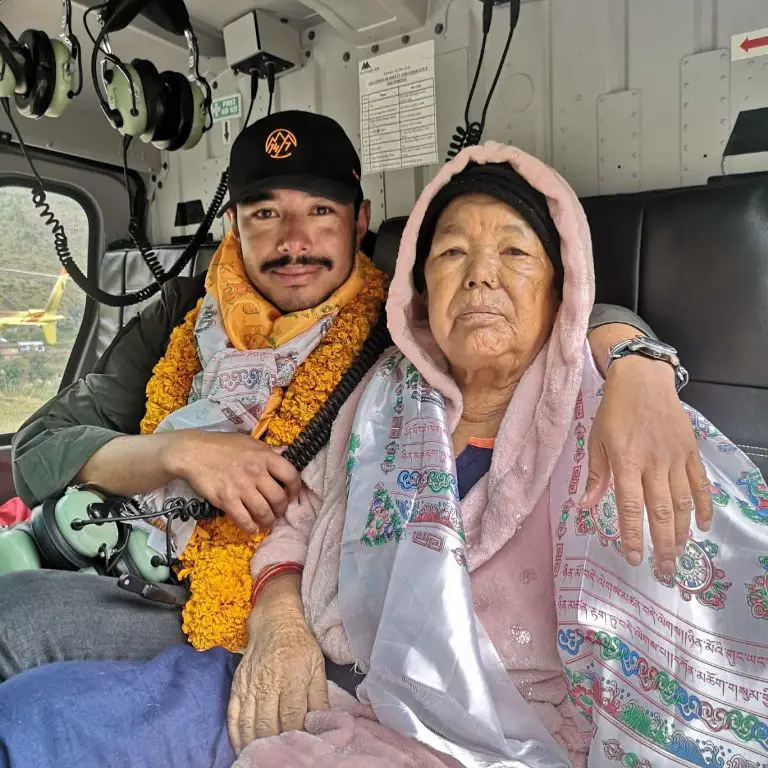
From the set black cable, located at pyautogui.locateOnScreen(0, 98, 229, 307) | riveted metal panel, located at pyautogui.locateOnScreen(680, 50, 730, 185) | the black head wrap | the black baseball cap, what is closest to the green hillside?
black cable, located at pyautogui.locateOnScreen(0, 98, 229, 307)

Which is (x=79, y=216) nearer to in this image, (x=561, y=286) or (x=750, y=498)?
(x=561, y=286)

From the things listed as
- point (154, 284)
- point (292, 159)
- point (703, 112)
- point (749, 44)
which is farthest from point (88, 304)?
point (749, 44)

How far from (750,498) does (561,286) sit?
1.86 ft

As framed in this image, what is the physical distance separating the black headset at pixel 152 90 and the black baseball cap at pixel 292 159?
0.52 meters

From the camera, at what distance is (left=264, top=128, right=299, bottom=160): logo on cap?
168 cm

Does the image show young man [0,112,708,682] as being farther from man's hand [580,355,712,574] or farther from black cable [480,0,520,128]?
black cable [480,0,520,128]

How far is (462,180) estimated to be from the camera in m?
1.40

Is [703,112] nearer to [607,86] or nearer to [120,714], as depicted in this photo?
[607,86]

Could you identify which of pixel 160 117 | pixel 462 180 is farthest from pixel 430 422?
pixel 160 117

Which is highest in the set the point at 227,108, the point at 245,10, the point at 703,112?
the point at 245,10

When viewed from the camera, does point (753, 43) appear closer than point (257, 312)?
Yes

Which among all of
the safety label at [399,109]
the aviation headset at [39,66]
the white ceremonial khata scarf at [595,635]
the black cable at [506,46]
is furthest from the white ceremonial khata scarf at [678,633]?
the aviation headset at [39,66]

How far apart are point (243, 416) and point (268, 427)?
0.07 m

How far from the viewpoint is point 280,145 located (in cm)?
168
